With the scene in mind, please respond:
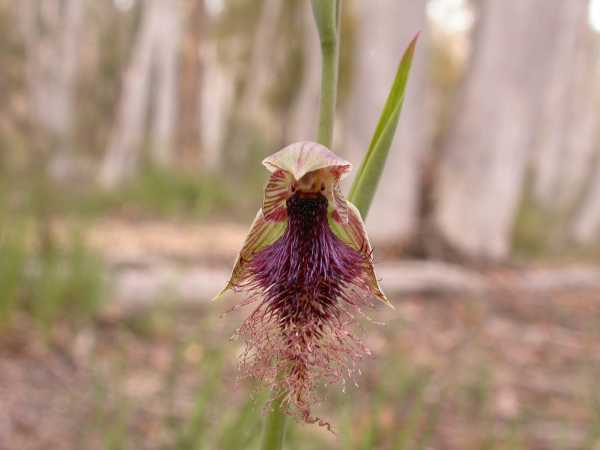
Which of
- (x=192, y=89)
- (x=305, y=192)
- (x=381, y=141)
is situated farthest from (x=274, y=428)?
(x=192, y=89)

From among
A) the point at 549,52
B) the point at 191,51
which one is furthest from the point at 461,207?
the point at 191,51

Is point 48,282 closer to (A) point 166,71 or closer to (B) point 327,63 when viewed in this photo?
(B) point 327,63

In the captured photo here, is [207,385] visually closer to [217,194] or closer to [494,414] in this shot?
[494,414]

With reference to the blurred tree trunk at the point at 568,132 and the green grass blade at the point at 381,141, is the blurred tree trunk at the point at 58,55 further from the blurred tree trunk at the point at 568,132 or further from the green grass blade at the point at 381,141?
the blurred tree trunk at the point at 568,132

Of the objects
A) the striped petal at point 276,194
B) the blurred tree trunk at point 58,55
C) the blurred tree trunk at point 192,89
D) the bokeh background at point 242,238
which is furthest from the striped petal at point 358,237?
the blurred tree trunk at point 192,89

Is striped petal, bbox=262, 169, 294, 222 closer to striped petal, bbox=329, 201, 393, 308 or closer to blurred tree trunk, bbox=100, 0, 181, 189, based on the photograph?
striped petal, bbox=329, 201, 393, 308

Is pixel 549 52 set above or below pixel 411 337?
above
